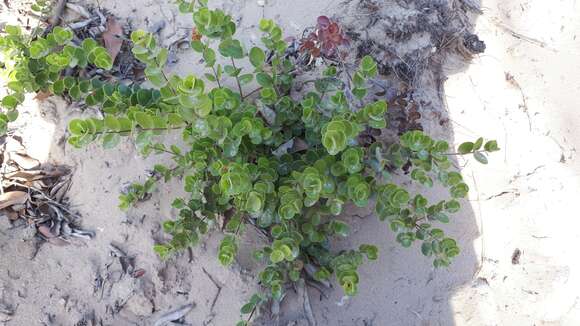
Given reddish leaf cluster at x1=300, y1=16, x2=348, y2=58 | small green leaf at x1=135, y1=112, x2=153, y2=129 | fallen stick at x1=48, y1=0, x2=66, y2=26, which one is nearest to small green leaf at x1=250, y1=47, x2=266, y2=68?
reddish leaf cluster at x1=300, y1=16, x2=348, y2=58

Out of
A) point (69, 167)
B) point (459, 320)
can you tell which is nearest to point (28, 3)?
point (69, 167)

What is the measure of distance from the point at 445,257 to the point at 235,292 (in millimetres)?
1013

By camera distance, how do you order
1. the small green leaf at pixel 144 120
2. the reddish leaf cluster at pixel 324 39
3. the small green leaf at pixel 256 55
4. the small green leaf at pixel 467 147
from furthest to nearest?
1. the reddish leaf cluster at pixel 324 39
2. the small green leaf at pixel 256 55
3. the small green leaf at pixel 467 147
4. the small green leaf at pixel 144 120

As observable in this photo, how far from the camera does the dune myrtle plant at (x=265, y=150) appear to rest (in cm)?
184

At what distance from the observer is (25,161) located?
103 inches

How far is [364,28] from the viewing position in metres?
2.77

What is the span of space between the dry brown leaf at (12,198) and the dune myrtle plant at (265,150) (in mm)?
524

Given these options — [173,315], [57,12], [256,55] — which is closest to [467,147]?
[256,55]

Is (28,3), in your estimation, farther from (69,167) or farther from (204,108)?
(204,108)

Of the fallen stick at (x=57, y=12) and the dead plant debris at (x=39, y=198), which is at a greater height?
the fallen stick at (x=57, y=12)

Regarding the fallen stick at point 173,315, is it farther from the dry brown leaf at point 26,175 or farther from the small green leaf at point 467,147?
the small green leaf at point 467,147

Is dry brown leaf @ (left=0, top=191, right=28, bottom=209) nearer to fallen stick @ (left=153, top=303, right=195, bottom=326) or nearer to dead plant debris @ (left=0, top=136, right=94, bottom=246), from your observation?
dead plant debris @ (left=0, top=136, right=94, bottom=246)

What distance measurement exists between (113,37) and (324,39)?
1235 millimetres

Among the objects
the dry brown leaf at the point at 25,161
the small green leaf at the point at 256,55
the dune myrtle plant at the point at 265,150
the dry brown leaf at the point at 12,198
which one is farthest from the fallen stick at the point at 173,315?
the small green leaf at the point at 256,55
